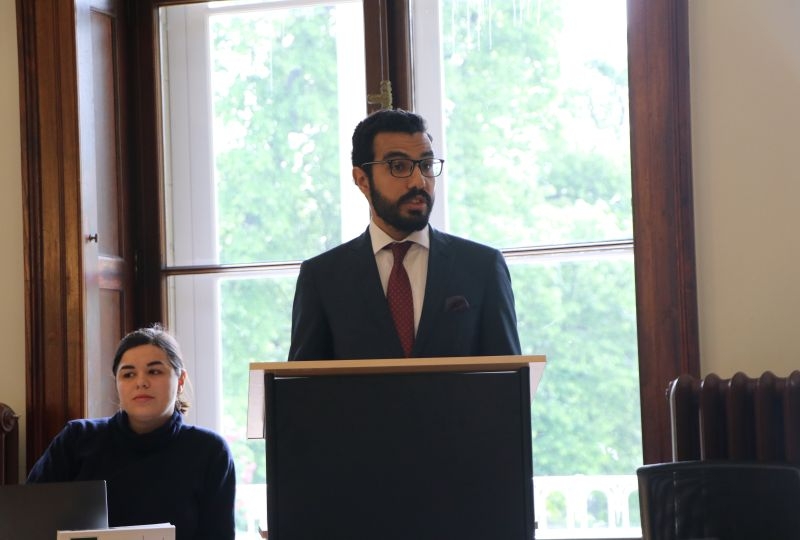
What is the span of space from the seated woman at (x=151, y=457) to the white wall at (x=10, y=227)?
89cm

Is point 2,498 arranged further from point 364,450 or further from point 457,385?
point 457,385

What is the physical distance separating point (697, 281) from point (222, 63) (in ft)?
6.17

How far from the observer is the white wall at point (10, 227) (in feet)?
12.1

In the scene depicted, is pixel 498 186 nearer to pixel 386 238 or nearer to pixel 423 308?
pixel 386 238

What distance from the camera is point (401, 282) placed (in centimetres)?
247

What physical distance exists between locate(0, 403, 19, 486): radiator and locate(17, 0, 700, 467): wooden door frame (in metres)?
0.06

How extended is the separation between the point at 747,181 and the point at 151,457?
1.91 m

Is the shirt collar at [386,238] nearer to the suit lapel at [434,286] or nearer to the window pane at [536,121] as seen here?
the suit lapel at [434,286]

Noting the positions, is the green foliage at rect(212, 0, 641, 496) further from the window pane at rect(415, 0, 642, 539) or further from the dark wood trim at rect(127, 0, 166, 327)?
the dark wood trim at rect(127, 0, 166, 327)

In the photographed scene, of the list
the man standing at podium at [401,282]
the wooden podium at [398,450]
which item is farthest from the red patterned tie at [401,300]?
the wooden podium at [398,450]

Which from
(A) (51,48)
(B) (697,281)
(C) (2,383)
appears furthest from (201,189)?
(B) (697,281)

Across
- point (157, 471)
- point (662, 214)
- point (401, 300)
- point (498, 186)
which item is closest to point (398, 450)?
point (401, 300)

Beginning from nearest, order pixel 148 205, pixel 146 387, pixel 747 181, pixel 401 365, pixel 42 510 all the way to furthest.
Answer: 1. pixel 401 365
2. pixel 42 510
3. pixel 146 387
4. pixel 747 181
5. pixel 148 205

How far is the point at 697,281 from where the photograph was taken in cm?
318
